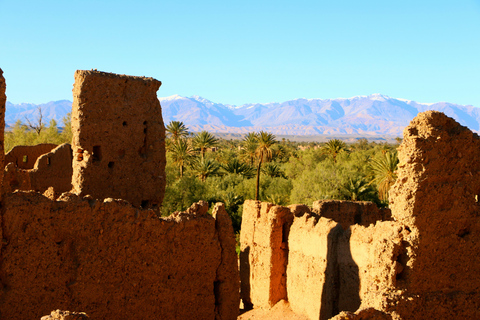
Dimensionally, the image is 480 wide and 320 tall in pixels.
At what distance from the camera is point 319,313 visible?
12.6 meters

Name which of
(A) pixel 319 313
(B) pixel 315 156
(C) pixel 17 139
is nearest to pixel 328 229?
(A) pixel 319 313

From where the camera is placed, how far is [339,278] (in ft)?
40.0

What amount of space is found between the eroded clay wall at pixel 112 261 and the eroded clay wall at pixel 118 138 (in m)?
2.75

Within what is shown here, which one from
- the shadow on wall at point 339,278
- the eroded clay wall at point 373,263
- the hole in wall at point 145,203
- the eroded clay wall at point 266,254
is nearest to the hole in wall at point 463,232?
the eroded clay wall at point 373,263

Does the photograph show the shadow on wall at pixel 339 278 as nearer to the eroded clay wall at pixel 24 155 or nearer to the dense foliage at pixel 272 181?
the eroded clay wall at pixel 24 155

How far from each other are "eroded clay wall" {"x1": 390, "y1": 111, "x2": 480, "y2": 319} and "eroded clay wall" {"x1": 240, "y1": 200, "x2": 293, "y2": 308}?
4.87m

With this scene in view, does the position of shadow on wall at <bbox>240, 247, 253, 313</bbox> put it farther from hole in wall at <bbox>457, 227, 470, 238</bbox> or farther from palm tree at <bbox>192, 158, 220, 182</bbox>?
palm tree at <bbox>192, 158, 220, 182</bbox>

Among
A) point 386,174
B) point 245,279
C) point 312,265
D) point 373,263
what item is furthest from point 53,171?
point 386,174

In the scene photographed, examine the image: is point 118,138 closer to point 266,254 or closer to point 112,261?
point 112,261

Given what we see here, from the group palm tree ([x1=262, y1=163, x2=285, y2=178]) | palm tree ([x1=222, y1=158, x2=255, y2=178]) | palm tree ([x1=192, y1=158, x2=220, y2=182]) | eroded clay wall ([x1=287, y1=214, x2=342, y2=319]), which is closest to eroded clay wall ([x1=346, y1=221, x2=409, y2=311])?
eroded clay wall ([x1=287, y1=214, x2=342, y2=319])

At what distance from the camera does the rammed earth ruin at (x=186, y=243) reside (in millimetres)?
9297

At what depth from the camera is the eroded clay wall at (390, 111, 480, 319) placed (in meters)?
9.66

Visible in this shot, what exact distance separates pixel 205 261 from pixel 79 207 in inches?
124

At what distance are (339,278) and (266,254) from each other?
2805 mm
